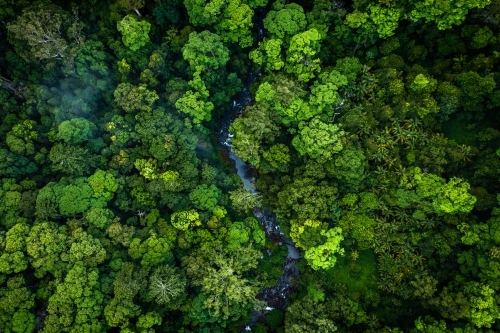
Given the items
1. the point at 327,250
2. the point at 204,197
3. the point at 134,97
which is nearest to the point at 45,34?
the point at 134,97

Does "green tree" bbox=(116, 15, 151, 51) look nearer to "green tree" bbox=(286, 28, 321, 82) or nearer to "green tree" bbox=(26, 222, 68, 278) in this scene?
"green tree" bbox=(286, 28, 321, 82)

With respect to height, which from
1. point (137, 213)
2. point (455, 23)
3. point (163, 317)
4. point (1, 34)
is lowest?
point (163, 317)

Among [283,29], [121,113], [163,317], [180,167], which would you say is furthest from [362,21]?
[163,317]

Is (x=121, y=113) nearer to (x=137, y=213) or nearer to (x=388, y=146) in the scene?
(x=137, y=213)

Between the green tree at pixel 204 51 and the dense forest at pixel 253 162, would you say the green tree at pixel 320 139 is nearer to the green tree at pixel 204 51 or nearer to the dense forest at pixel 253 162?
the dense forest at pixel 253 162

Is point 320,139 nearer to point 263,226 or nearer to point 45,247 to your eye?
point 263,226

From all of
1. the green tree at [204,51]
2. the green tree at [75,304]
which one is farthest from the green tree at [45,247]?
the green tree at [204,51]
